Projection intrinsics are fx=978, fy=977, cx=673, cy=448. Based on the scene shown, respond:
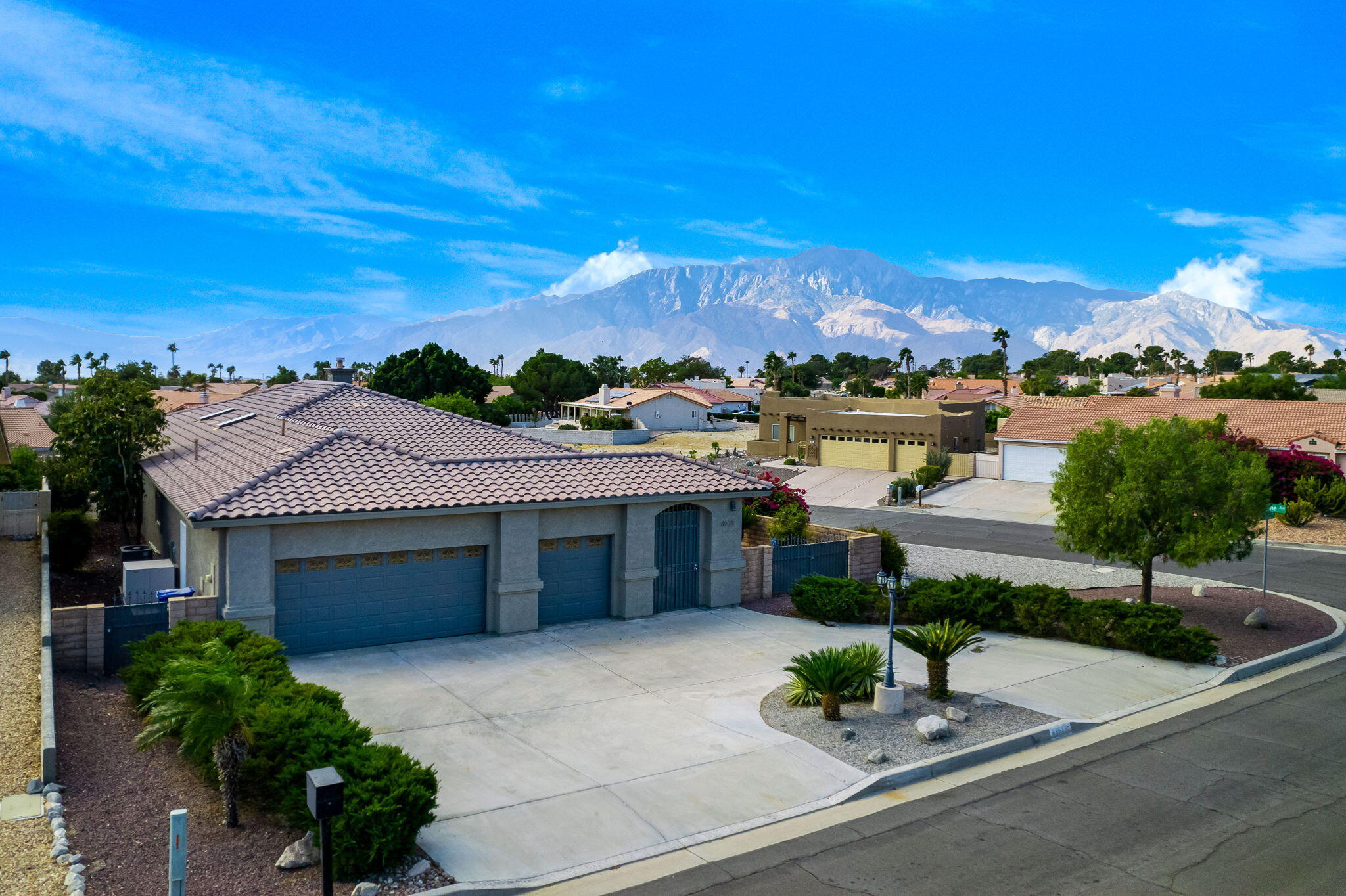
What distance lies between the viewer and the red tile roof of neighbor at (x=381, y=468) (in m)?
17.0

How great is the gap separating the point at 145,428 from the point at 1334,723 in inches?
1035

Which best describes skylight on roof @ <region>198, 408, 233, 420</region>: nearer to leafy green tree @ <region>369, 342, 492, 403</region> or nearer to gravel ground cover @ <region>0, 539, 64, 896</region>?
gravel ground cover @ <region>0, 539, 64, 896</region>

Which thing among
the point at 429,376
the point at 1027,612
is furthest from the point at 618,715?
the point at 429,376

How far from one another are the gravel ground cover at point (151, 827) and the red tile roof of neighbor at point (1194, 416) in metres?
39.9

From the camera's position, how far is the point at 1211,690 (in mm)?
16328

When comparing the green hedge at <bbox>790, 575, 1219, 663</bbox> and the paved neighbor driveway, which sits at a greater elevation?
the green hedge at <bbox>790, 575, 1219, 663</bbox>

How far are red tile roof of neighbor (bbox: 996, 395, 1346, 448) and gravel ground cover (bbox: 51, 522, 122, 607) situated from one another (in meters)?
37.1

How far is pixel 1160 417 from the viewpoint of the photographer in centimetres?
4384

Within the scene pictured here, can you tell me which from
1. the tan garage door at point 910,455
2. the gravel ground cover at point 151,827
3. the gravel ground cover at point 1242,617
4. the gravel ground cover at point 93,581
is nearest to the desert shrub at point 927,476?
the tan garage door at point 910,455

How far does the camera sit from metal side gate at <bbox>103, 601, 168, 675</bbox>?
15312mm

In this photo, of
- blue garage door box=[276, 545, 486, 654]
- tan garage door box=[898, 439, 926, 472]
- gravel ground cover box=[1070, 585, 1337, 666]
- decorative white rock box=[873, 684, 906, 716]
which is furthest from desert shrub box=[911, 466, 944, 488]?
decorative white rock box=[873, 684, 906, 716]

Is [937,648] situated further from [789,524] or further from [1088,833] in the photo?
[789,524]

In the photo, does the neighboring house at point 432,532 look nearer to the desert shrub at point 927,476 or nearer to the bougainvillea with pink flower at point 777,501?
the bougainvillea with pink flower at point 777,501

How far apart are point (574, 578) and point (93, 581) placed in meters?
11.8
